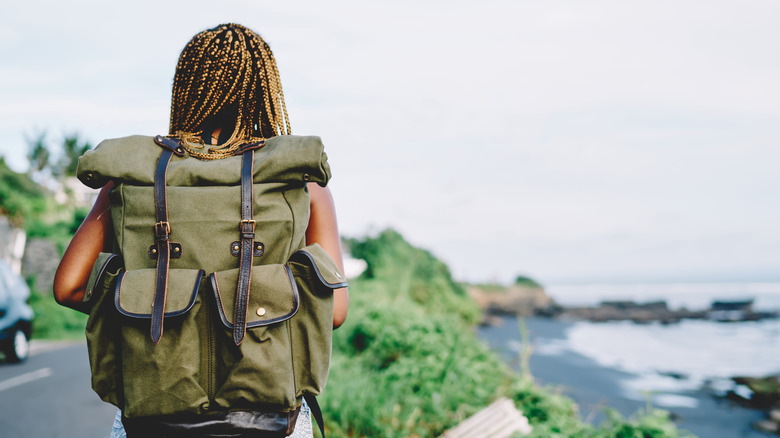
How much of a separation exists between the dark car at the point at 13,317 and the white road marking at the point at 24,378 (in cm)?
70

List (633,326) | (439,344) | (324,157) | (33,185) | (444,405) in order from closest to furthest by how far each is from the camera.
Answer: (324,157) < (444,405) < (439,344) < (33,185) < (633,326)

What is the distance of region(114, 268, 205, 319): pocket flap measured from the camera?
53.5 inches

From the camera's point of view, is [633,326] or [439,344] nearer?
[439,344]

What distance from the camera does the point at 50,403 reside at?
264 inches

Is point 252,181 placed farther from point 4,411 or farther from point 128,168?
point 4,411

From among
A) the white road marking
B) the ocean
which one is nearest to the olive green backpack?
the ocean

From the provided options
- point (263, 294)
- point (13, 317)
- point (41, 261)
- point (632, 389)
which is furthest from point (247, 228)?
point (41, 261)

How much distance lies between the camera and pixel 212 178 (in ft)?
4.63

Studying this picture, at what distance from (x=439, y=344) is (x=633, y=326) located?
29472 millimetres

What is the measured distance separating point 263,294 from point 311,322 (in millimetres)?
151

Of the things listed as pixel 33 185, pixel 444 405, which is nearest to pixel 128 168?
pixel 444 405

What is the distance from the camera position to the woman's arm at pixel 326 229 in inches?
63.3

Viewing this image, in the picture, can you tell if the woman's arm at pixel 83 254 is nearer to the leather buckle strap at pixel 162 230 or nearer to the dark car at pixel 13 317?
the leather buckle strap at pixel 162 230

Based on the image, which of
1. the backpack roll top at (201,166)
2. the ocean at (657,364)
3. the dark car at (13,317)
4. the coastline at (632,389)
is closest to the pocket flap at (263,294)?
the backpack roll top at (201,166)
